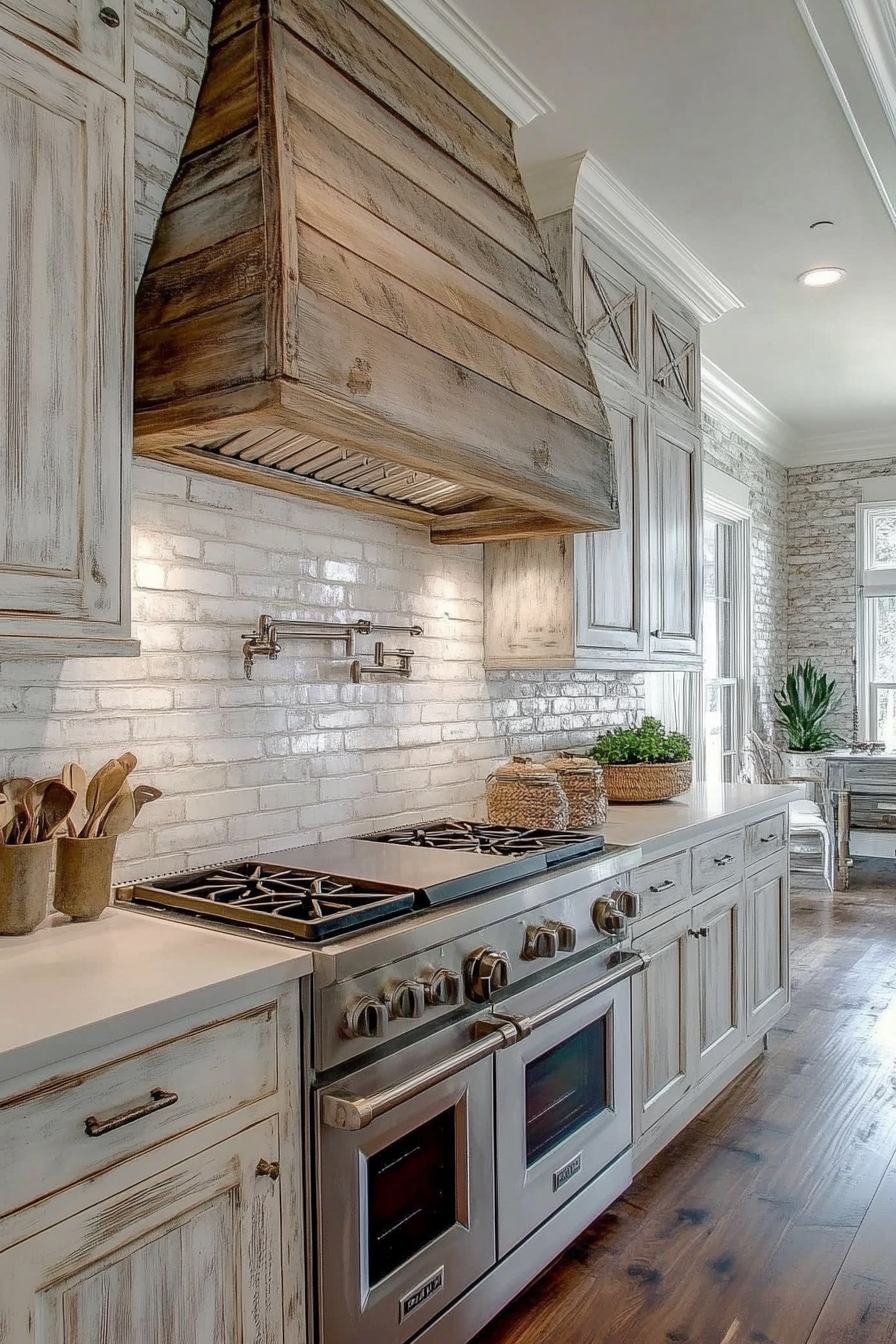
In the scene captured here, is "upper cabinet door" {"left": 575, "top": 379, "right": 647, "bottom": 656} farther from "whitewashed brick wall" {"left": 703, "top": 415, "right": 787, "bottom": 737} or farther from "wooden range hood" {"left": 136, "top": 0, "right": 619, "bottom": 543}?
"whitewashed brick wall" {"left": 703, "top": 415, "right": 787, "bottom": 737}

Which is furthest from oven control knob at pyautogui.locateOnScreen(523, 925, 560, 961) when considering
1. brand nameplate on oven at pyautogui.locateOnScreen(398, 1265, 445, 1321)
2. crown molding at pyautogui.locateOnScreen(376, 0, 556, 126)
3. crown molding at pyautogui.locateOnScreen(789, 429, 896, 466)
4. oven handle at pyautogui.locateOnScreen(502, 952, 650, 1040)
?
crown molding at pyautogui.locateOnScreen(789, 429, 896, 466)

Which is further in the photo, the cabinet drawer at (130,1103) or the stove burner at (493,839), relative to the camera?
the stove burner at (493,839)

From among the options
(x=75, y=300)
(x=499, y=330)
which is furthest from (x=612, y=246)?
(x=75, y=300)

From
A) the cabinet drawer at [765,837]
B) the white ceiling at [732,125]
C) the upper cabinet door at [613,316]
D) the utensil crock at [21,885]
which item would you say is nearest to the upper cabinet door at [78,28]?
the white ceiling at [732,125]

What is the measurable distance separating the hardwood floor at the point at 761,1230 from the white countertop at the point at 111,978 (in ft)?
3.60

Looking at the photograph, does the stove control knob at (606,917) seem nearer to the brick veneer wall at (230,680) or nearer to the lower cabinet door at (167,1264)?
the brick veneer wall at (230,680)

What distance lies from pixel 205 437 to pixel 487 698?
5.06 ft

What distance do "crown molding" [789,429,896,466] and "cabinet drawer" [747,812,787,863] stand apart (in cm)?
426

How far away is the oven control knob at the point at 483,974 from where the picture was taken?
183 centimetres

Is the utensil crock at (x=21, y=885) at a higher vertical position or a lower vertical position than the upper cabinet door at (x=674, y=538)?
lower

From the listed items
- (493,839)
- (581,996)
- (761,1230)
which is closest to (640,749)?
(493,839)

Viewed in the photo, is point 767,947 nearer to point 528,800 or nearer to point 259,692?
point 528,800

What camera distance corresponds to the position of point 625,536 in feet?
10.9

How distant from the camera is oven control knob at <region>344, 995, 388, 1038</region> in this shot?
5.13 feet
